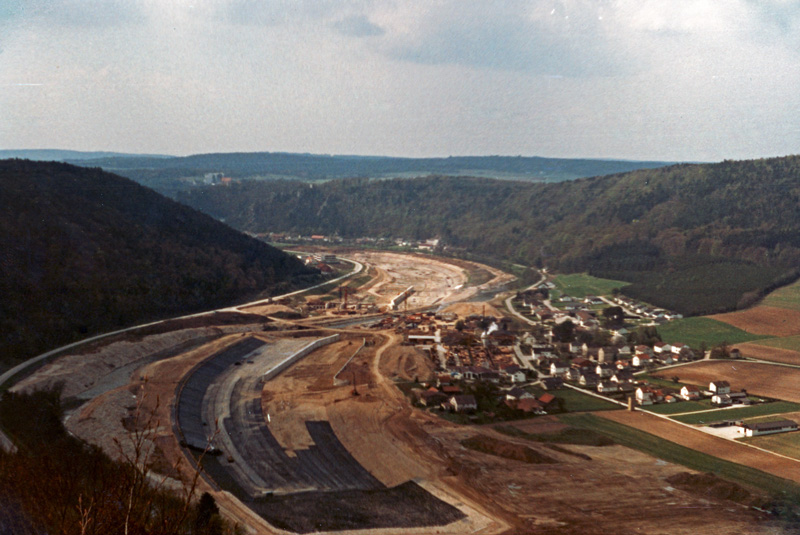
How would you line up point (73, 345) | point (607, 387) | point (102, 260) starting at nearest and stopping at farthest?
1. point (607, 387)
2. point (73, 345)
3. point (102, 260)

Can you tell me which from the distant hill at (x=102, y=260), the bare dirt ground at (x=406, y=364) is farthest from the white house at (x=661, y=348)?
the distant hill at (x=102, y=260)

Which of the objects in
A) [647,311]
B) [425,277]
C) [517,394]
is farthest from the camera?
[425,277]

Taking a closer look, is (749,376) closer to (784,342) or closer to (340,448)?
(784,342)

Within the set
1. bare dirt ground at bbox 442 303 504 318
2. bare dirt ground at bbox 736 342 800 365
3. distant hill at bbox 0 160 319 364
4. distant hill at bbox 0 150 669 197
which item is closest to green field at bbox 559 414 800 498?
bare dirt ground at bbox 736 342 800 365

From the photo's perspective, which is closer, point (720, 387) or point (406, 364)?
point (720, 387)

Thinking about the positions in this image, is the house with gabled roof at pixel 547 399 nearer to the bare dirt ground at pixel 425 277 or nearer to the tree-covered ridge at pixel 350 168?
the bare dirt ground at pixel 425 277

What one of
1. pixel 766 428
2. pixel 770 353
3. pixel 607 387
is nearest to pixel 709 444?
pixel 766 428

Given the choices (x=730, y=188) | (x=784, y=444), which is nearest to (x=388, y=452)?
(x=784, y=444)
